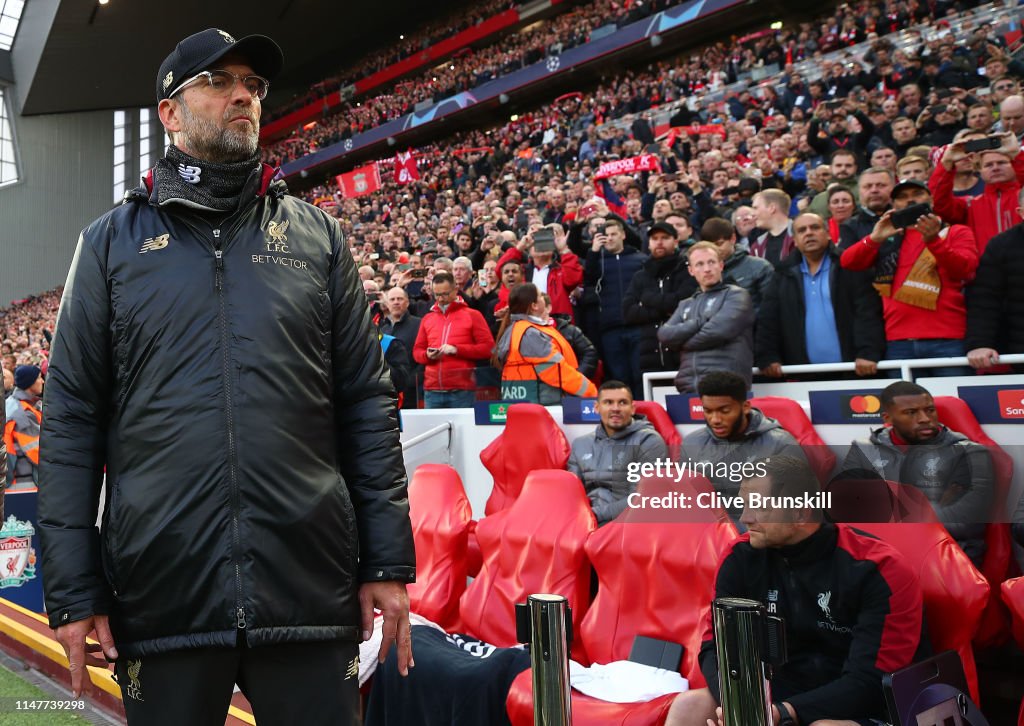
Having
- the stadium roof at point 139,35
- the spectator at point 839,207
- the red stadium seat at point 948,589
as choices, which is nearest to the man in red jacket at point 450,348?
the spectator at point 839,207

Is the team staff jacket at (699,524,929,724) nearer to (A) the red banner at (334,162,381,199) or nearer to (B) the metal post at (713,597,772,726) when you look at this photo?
(B) the metal post at (713,597,772,726)

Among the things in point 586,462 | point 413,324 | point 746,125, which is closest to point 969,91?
point 746,125

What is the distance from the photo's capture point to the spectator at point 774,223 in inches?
215

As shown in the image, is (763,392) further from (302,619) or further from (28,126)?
(28,126)

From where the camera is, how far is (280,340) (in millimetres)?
1411

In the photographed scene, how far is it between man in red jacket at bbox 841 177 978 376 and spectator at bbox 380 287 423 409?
11.3 feet

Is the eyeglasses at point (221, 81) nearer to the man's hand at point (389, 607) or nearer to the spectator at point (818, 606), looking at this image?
the man's hand at point (389, 607)

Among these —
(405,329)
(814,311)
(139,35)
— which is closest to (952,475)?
(814,311)

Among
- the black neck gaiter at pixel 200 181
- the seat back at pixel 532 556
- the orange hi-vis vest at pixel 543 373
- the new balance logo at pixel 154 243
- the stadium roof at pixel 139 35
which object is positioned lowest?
the seat back at pixel 532 556

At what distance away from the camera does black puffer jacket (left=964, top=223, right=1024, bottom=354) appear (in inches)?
148

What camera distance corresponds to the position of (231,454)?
1346 mm

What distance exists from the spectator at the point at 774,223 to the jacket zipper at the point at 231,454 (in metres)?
4.60

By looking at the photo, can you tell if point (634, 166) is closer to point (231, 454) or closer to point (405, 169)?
point (405, 169)

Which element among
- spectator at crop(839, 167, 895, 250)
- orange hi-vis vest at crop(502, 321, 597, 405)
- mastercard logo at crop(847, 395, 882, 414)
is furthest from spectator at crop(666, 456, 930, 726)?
spectator at crop(839, 167, 895, 250)
